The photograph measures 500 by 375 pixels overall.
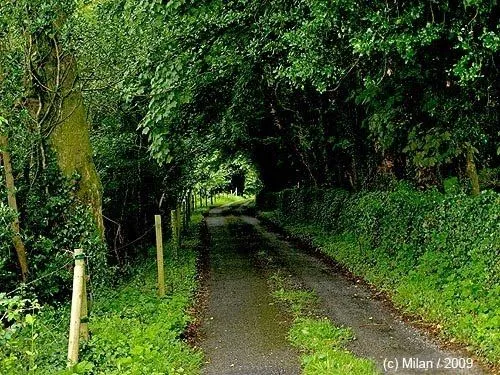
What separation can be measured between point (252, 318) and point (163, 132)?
3.84 m

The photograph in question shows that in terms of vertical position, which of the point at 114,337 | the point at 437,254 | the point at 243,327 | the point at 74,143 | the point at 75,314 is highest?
the point at 74,143

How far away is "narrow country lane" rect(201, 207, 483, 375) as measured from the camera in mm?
7469

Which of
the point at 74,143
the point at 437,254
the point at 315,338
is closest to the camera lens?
the point at 315,338

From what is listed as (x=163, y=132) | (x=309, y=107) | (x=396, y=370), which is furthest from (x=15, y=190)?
(x=309, y=107)

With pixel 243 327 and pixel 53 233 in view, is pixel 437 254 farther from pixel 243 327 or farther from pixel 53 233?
pixel 53 233

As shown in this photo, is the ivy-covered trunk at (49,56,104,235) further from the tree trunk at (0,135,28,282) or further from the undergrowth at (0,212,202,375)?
the undergrowth at (0,212,202,375)

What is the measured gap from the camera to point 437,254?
1071 centimetres

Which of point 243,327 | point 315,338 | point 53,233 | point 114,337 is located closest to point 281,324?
point 243,327

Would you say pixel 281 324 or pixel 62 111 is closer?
pixel 281 324

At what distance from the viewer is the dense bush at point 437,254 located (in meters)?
8.34

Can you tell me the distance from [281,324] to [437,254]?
134 inches

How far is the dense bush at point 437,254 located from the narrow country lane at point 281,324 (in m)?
0.46

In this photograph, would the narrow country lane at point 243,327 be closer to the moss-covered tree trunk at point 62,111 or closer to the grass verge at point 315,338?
the grass verge at point 315,338

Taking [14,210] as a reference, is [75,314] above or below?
below
